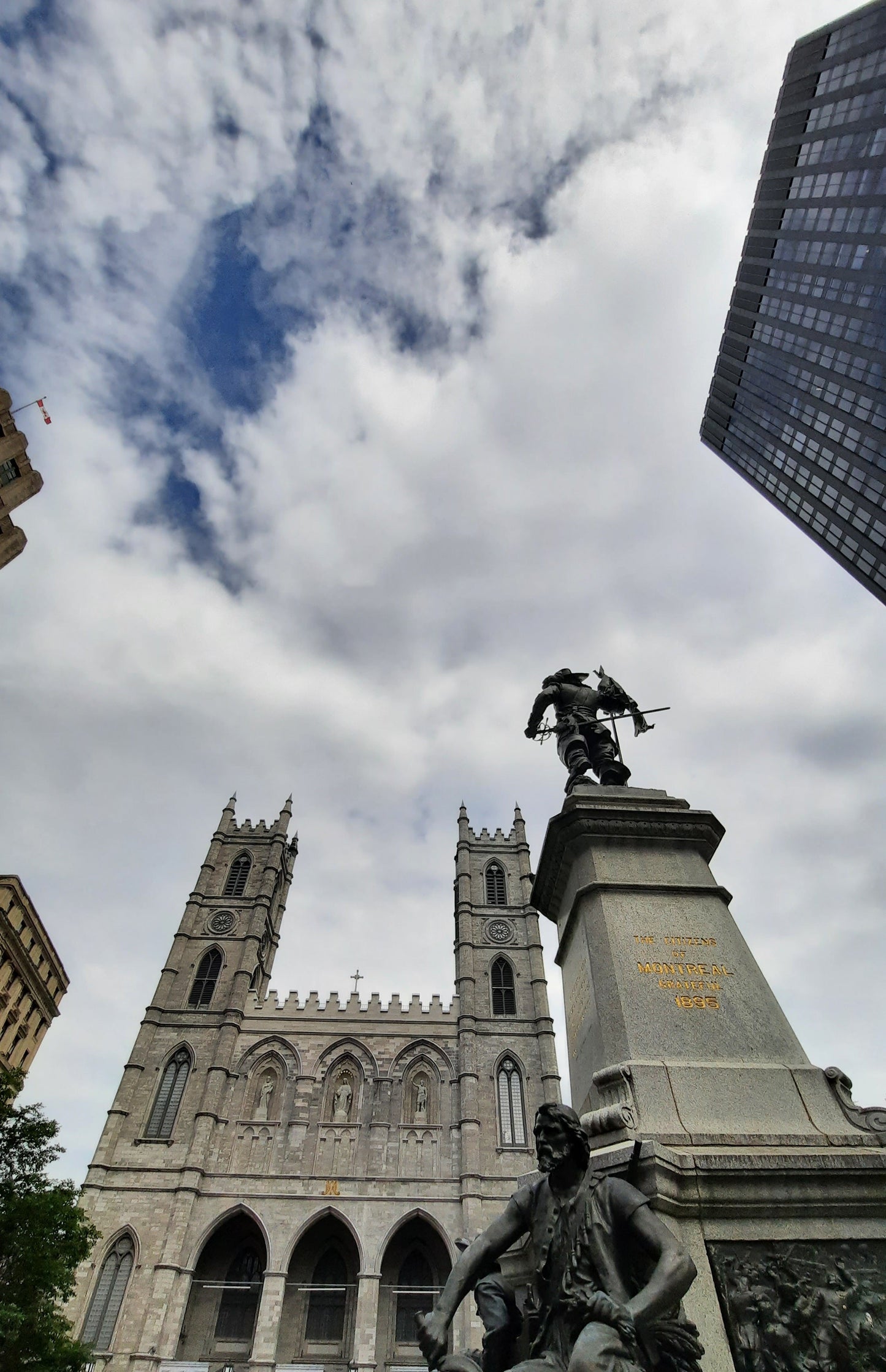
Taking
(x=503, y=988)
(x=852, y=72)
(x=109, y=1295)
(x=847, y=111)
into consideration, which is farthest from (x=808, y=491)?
(x=109, y=1295)

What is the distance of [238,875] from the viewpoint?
44.7 meters

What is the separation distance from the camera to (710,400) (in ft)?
185

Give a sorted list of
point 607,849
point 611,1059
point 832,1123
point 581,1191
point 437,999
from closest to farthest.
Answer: point 581,1191
point 832,1123
point 611,1059
point 607,849
point 437,999

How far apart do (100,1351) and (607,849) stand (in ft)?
108

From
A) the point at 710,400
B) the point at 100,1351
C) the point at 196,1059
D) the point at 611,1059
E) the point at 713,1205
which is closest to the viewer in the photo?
the point at 713,1205

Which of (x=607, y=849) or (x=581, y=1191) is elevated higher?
(x=607, y=849)

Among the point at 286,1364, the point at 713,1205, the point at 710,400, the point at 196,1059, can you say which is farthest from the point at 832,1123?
the point at 710,400

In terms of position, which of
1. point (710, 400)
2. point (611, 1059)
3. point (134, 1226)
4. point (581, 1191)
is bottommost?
point (581, 1191)

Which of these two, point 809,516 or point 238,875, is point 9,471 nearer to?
point 238,875

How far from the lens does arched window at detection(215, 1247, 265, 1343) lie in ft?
93.5

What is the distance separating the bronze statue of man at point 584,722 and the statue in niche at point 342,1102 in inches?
1290

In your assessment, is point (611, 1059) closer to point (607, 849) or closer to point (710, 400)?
point (607, 849)

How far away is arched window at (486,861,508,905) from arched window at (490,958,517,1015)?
3933 millimetres

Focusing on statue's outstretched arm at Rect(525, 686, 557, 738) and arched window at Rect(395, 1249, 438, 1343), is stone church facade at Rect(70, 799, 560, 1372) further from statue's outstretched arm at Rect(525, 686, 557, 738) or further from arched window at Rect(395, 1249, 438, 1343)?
statue's outstretched arm at Rect(525, 686, 557, 738)
